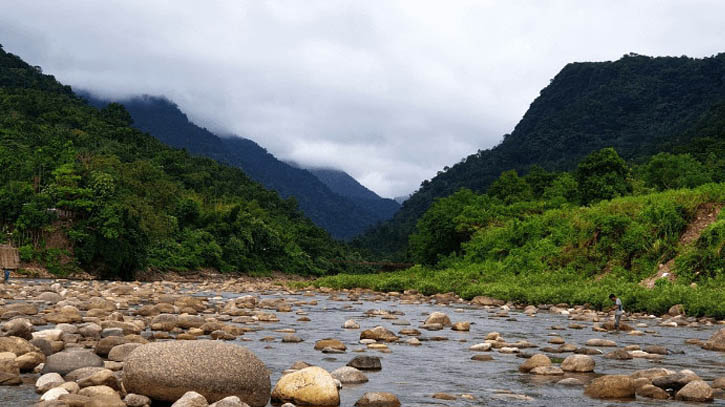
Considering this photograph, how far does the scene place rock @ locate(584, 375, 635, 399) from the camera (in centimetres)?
720

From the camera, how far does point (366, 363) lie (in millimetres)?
8836

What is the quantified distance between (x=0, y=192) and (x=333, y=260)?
46620mm

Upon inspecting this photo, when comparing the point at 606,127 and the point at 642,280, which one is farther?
the point at 606,127

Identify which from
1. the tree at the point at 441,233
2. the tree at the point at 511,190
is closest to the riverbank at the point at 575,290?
the tree at the point at 441,233

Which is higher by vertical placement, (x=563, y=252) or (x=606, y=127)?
(x=606, y=127)

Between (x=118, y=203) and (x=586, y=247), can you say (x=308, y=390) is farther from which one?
(x=118, y=203)

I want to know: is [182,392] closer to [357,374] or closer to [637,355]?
[357,374]

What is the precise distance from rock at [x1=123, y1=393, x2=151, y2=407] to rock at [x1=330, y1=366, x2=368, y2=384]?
7.94 ft

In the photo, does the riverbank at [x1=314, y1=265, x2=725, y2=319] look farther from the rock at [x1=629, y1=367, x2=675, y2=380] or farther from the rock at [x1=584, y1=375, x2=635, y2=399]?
the rock at [x1=584, y1=375, x2=635, y2=399]

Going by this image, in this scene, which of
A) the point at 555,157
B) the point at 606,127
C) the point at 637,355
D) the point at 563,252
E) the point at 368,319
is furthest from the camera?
the point at 606,127

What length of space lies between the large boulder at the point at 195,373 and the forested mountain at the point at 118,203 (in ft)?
135

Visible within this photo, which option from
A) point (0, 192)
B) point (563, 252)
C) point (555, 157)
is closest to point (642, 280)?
point (563, 252)

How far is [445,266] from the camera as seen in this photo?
4775 centimetres

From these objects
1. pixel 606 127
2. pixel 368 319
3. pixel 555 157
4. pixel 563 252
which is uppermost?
pixel 606 127
